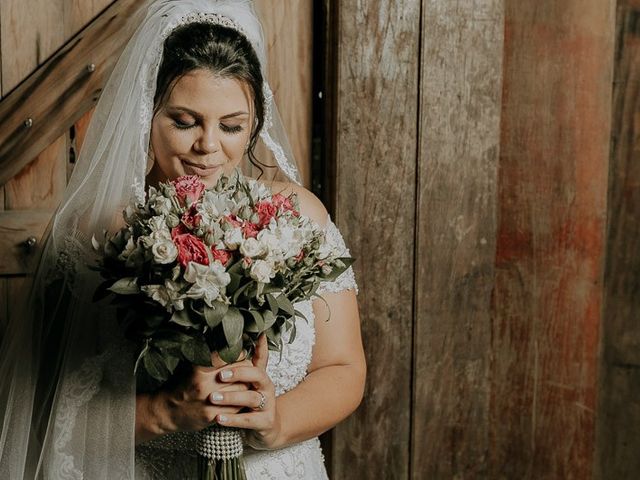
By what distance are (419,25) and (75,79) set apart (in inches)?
38.4

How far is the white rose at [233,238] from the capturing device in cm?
156

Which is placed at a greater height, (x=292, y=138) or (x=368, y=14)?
(x=368, y=14)

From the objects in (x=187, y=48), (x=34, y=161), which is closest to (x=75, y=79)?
(x=34, y=161)

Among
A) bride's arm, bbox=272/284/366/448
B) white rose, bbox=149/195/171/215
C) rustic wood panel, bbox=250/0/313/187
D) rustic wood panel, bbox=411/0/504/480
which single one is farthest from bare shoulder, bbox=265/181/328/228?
white rose, bbox=149/195/171/215

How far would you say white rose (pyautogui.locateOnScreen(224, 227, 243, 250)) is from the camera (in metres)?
1.56

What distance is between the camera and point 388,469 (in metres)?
2.72

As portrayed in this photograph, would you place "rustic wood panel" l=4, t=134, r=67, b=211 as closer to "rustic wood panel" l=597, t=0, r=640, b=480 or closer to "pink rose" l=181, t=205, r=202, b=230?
"pink rose" l=181, t=205, r=202, b=230

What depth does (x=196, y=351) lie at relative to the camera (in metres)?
1.63

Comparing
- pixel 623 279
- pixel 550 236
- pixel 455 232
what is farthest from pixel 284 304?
pixel 623 279

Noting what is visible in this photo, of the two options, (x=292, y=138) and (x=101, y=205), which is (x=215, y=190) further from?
(x=292, y=138)

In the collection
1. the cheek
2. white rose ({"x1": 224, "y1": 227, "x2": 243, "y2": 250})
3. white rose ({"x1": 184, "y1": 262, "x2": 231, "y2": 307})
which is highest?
the cheek

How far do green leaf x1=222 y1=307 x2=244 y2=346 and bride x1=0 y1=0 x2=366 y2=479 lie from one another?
189mm

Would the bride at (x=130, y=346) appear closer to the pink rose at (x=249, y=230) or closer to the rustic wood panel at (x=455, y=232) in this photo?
the pink rose at (x=249, y=230)

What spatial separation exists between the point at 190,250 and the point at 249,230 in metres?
0.11
